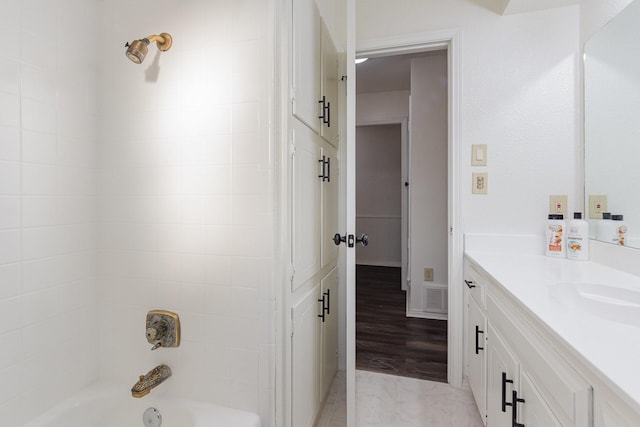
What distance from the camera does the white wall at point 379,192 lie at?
541cm

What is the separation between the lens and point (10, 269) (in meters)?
1.05

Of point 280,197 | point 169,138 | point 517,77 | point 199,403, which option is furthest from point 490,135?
point 199,403

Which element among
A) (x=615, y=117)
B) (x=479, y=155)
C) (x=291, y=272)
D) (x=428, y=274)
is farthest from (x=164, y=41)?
(x=428, y=274)

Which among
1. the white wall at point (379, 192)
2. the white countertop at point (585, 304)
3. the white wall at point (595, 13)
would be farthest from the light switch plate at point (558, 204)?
the white wall at point (379, 192)

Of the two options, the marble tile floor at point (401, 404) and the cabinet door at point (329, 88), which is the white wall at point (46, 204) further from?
the marble tile floor at point (401, 404)

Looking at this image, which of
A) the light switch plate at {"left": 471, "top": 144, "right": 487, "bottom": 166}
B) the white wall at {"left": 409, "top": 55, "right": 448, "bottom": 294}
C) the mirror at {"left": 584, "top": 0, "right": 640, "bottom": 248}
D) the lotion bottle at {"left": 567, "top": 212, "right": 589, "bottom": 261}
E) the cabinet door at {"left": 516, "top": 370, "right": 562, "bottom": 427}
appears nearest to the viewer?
the cabinet door at {"left": 516, "top": 370, "right": 562, "bottom": 427}

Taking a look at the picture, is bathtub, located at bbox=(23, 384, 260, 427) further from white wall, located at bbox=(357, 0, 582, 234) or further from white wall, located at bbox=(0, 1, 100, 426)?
white wall, located at bbox=(357, 0, 582, 234)

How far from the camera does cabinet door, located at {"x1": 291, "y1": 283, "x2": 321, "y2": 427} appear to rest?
130 cm

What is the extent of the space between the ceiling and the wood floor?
2.63 metres

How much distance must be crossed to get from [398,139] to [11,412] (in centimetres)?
537

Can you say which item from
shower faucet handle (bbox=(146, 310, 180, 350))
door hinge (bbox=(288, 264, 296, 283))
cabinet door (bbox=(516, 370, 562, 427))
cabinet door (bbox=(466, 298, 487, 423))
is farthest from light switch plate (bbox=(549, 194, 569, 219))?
shower faucet handle (bbox=(146, 310, 180, 350))

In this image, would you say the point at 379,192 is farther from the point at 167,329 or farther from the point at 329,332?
the point at 167,329

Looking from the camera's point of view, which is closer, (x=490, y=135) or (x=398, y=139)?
(x=490, y=135)

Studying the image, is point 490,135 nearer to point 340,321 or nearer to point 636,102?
point 636,102
